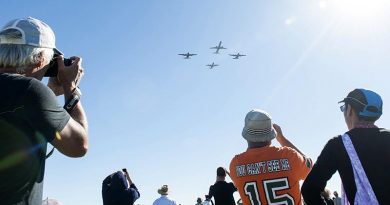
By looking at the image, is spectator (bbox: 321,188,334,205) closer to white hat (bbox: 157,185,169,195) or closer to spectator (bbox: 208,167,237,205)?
spectator (bbox: 208,167,237,205)

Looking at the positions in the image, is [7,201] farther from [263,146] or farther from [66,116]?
[263,146]

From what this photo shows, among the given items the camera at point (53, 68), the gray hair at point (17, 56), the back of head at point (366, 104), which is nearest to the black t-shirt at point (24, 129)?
the gray hair at point (17, 56)

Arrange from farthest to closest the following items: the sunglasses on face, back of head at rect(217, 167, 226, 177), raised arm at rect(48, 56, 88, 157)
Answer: back of head at rect(217, 167, 226, 177) → the sunglasses on face → raised arm at rect(48, 56, 88, 157)

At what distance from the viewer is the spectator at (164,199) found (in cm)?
1067

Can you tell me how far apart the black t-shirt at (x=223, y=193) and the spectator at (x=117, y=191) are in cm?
194

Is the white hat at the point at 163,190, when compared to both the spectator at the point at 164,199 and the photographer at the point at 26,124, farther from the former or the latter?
the photographer at the point at 26,124

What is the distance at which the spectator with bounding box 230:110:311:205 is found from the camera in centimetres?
401

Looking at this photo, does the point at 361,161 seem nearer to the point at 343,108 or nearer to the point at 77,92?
the point at 343,108

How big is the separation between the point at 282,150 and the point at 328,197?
5.01 m

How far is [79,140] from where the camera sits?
215cm

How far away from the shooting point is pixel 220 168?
9.16 meters

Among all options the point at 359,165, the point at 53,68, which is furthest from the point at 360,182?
the point at 53,68

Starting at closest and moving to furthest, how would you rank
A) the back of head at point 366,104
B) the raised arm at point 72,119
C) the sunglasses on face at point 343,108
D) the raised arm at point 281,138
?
1. the raised arm at point 72,119
2. the back of head at point 366,104
3. the sunglasses on face at point 343,108
4. the raised arm at point 281,138

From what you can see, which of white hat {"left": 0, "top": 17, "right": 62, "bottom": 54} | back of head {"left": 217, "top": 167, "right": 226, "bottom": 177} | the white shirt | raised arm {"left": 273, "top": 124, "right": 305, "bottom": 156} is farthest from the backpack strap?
the white shirt
